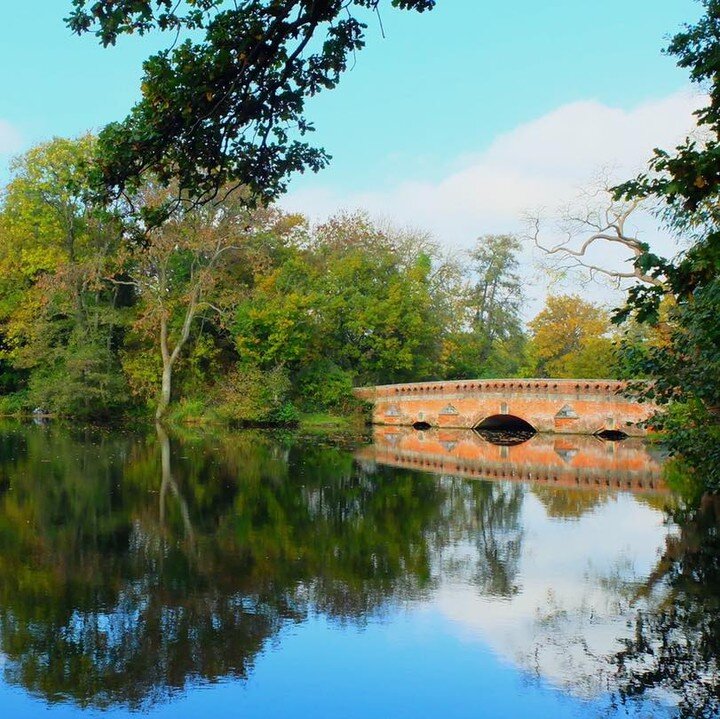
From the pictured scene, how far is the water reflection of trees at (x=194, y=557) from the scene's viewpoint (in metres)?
7.23

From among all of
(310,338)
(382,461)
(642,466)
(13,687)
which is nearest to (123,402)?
(310,338)

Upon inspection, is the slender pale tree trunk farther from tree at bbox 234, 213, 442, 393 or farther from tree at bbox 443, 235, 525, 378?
tree at bbox 443, 235, 525, 378

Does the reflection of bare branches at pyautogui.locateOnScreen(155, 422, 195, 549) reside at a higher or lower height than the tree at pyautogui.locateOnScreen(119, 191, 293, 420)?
lower

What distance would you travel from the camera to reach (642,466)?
Answer: 75.9 ft

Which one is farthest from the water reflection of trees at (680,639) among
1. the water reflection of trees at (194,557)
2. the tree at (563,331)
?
the tree at (563,331)

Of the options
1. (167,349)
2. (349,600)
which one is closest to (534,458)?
(349,600)

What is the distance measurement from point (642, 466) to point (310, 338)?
17027 mm

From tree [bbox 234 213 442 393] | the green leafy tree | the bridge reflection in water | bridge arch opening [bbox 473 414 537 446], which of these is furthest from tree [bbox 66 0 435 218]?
tree [bbox 234 213 442 393]

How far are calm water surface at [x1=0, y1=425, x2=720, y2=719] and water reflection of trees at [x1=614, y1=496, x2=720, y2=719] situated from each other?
3 cm

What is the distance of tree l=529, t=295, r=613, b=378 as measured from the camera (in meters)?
41.9

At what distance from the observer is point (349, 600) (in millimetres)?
9094

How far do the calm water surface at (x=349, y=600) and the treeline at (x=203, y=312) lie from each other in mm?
16858

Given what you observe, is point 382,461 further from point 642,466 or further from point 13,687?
point 13,687

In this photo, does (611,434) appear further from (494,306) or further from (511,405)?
(494,306)
